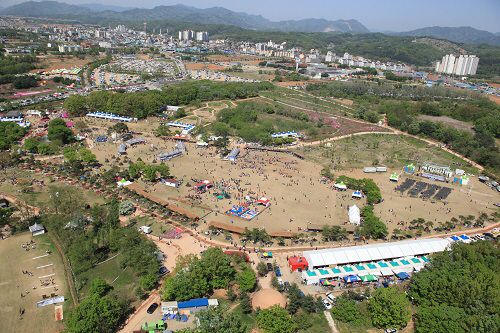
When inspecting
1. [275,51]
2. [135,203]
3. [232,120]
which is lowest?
[135,203]

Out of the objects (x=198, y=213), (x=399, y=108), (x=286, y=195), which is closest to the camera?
(x=198, y=213)

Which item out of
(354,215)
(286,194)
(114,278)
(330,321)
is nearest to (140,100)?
(286,194)

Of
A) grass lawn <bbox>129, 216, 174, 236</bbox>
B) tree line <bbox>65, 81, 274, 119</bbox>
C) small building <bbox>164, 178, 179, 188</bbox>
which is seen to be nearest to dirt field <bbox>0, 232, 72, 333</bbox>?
grass lawn <bbox>129, 216, 174, 236</bbox>

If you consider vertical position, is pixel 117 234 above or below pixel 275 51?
below

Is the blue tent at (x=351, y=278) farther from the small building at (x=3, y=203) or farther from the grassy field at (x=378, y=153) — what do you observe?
the small building at (x=3, y=203)

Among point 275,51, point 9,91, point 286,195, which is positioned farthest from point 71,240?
point 275,51

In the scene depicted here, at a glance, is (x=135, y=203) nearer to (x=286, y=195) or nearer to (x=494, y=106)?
(x=286, y=195)
